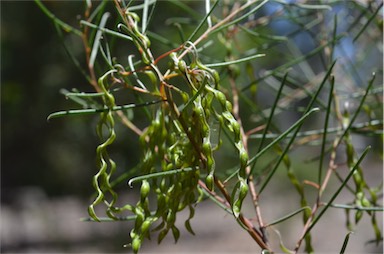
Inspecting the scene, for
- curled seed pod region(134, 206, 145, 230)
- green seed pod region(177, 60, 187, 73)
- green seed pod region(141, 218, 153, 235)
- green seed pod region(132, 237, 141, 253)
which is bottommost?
green seed pod region(132, 237, 141, 253)

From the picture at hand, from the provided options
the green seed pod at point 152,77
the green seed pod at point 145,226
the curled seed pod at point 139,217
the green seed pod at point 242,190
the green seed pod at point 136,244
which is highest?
the green seed pod at point 152,77

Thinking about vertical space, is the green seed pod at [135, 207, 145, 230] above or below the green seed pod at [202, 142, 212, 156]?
below

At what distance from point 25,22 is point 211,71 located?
103 inches

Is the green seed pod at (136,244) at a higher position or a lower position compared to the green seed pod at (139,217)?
lower

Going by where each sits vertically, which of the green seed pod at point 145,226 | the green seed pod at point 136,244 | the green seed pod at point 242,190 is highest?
the green seed pod at point 242,190

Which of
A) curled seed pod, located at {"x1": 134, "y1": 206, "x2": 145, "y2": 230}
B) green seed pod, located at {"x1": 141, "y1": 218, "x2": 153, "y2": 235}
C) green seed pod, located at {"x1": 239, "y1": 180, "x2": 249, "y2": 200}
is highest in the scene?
green seed pod, located at {"x1": 239, "y1": 180, "x2": 249, "y2": 200}

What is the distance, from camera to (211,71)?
0.67 ft

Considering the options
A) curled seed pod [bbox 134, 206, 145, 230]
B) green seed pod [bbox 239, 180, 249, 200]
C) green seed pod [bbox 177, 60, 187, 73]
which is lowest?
curled seed pod [bbox 134, 206, 145, 230]

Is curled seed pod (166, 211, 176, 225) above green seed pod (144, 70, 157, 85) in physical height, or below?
below

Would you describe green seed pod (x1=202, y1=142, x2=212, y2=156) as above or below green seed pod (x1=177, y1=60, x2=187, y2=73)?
below

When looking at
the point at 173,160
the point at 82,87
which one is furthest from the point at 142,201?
the point at 82,87

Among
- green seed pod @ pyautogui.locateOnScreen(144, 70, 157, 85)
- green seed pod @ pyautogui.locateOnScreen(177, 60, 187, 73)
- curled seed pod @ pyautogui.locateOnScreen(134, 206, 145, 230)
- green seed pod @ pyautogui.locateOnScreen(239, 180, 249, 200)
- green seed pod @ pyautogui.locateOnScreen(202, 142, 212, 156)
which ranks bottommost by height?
curled seed pod @ pyautogui.locateOnScreen(134, 206, 145, 230)

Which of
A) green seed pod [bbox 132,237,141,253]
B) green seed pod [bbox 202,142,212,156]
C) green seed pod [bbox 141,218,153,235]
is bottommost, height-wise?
green seed pod [bbox 132,237,141,253]

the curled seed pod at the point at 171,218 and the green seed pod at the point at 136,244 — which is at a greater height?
the curled seed pod at the point at 171,218
